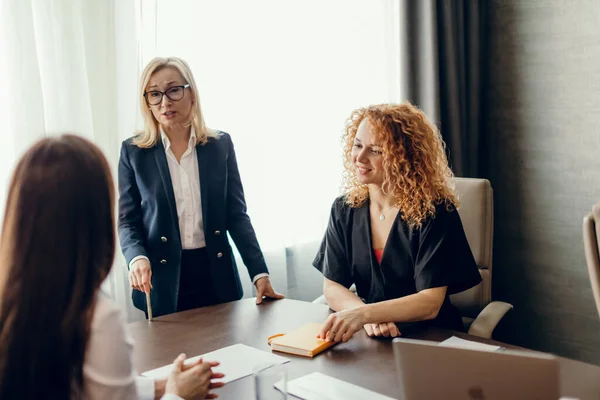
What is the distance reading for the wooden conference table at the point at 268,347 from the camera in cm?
144

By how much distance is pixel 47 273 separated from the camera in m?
0.99

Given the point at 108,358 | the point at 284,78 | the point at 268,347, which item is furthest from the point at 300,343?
the point at 284,78

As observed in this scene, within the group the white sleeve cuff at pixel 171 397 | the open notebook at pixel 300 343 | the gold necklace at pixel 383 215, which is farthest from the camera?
the gold necklace at pixel 383 215

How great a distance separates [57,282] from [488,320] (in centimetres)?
150

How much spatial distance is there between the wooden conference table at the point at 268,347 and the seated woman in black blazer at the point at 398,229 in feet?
0.54

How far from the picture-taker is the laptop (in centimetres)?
103

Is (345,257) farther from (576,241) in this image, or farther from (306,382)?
(576,241)

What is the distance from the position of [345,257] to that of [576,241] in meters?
1.48

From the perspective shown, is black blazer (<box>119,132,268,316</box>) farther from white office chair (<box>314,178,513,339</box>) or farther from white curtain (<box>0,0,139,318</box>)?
white office chair (<box>314,178,513,339</box>)

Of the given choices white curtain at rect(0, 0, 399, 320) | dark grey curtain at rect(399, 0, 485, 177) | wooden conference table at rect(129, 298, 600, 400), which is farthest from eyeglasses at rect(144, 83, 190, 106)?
dark grey curtain at rect(399, 0, 485, 177)

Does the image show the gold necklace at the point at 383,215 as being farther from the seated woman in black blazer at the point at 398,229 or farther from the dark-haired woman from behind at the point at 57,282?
the dark-haired woman from behind at the point at 57,282

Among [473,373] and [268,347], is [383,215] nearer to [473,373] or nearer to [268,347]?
[268,347]

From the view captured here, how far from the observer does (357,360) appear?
5.19 ft

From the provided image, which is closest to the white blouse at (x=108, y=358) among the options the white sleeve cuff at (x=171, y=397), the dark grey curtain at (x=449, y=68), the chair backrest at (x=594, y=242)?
the white sleeve cuff at (x=171, y=397)
